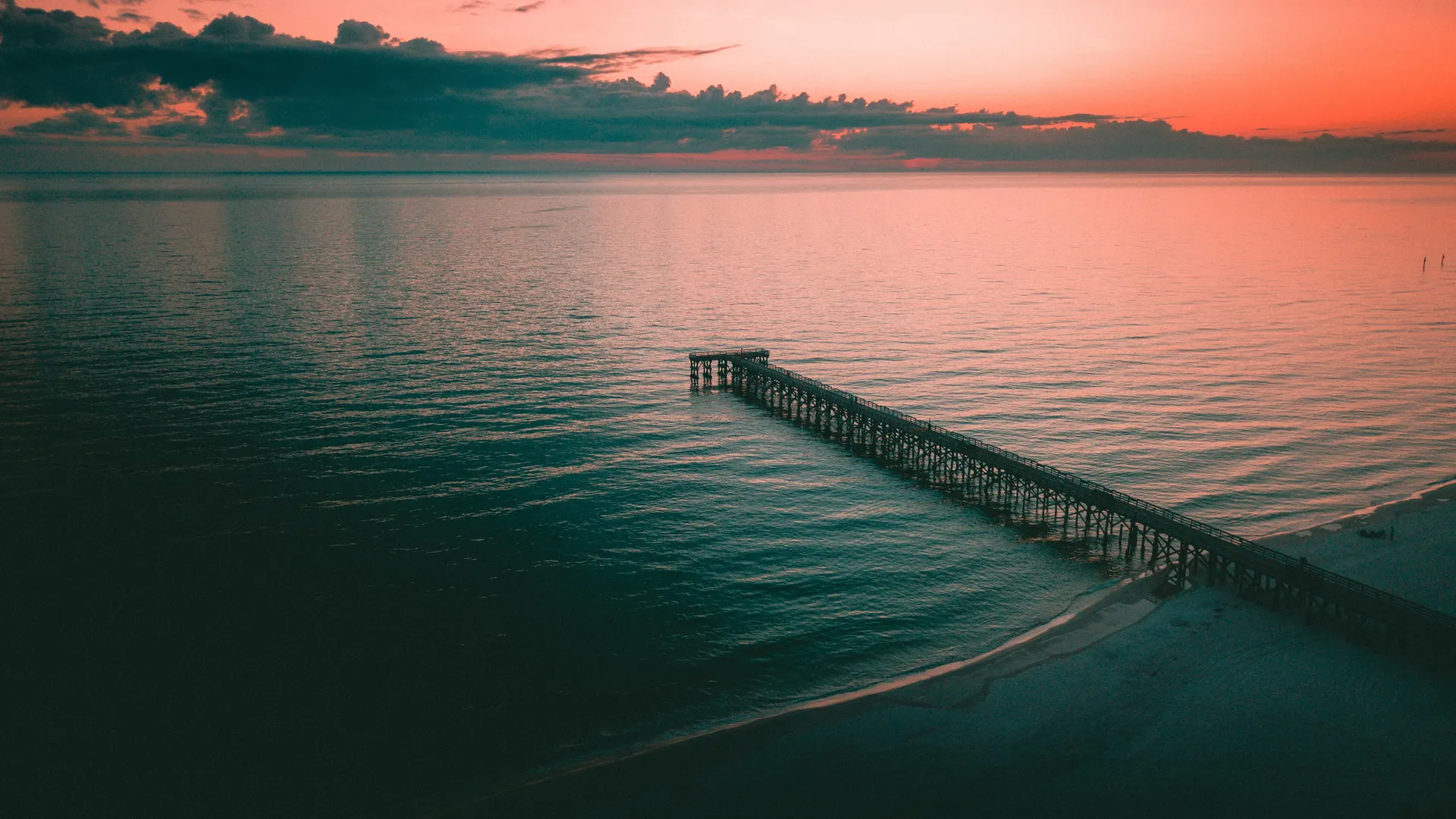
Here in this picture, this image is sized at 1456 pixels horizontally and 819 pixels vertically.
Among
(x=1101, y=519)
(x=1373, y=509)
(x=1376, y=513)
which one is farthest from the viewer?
(x=1373, y=509)

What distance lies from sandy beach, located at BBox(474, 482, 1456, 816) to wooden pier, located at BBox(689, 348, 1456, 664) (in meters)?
1.48

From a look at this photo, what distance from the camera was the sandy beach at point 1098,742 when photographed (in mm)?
25797

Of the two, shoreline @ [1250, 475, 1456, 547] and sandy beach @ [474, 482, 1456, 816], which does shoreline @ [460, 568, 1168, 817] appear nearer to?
sandy beach @ [474, 482, 1456, 816]

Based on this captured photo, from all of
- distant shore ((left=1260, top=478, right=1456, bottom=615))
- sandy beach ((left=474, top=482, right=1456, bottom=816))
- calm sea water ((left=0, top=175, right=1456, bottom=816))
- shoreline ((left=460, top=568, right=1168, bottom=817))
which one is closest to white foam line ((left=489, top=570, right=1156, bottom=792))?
shoreline ((left=460, top=568, right=1168, bottom=817))

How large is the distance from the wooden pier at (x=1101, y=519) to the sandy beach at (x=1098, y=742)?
148 cm

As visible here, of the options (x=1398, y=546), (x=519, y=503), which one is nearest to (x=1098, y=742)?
(x=1398, y=546)

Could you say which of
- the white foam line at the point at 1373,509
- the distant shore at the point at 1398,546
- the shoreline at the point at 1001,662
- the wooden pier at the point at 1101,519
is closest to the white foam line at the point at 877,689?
the shoreline at the point at 1001,662

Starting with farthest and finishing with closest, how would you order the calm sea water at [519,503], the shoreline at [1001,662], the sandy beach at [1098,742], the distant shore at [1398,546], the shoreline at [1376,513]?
the shoreline at [1376,513] → the distant shore at [1398,546] → the calm sea water at [519,503] → the shoreline at [1001,662] → the sandy beach at [1098,742]

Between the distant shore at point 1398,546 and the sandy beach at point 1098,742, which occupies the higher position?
the distant shore at point 1398,546

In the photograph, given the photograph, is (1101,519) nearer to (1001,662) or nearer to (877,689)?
(1001,662)

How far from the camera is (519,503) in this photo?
48.0 m

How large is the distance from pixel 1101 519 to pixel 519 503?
32747mm

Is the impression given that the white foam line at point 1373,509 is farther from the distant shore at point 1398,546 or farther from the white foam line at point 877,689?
the white foam line at point 877,689

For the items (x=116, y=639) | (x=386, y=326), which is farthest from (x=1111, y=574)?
(x=386, y=326)
